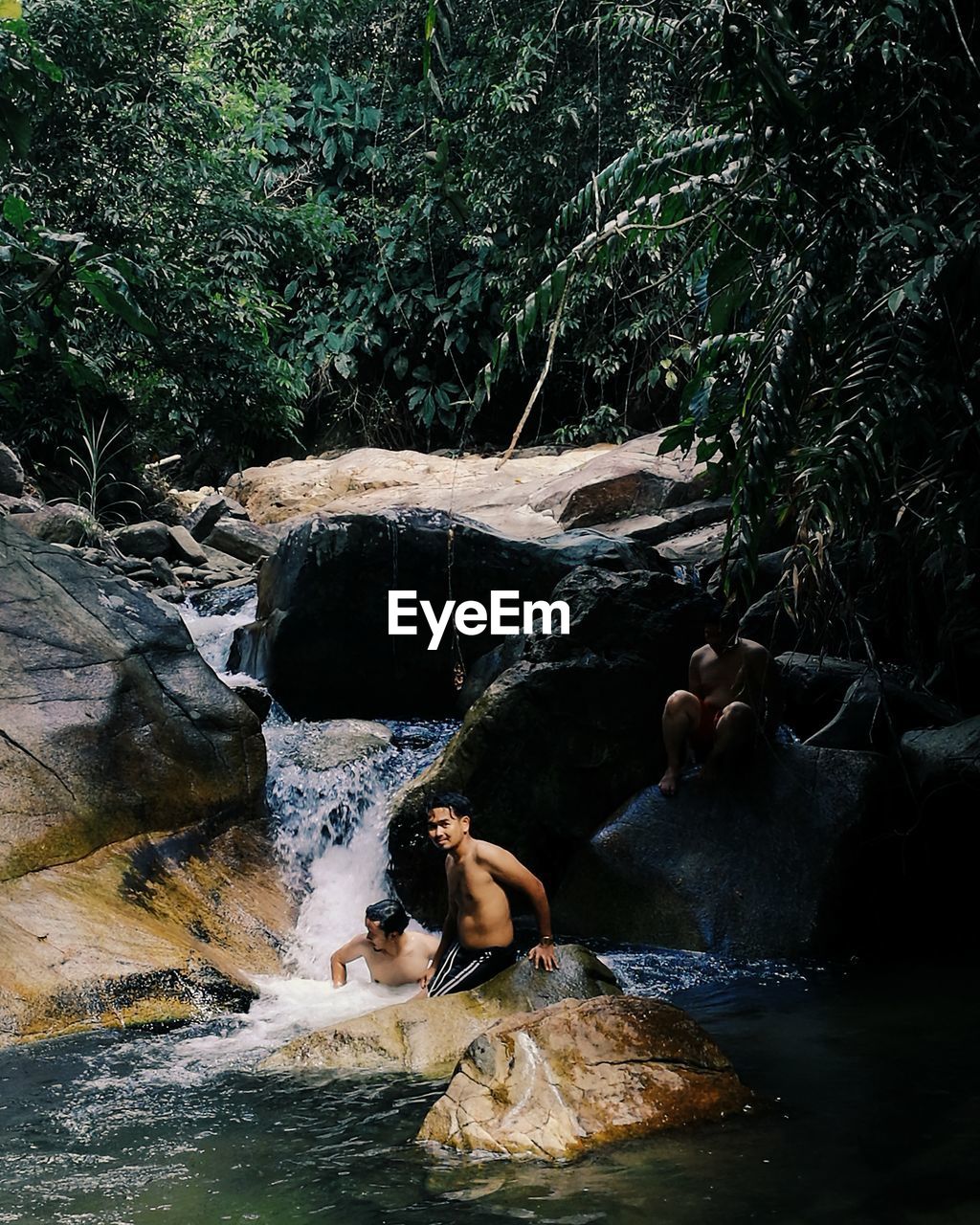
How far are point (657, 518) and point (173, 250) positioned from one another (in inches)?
221

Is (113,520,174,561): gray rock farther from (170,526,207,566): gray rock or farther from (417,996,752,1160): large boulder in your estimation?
(417,996,752,1160): large boulder

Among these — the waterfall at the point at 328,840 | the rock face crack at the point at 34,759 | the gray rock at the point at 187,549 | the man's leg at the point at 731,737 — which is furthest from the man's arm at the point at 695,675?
the gray rock at the point at 187,549

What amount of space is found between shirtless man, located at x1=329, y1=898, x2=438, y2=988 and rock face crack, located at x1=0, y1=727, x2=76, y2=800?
179cm

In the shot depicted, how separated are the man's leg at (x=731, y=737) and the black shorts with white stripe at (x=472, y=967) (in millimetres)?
2020

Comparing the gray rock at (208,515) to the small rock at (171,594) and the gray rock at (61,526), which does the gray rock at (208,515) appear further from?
the small rock at (171,594)

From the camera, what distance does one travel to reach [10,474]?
13547 millimetres

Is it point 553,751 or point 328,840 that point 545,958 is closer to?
point 553,751

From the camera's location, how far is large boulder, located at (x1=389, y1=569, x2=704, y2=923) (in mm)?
7680

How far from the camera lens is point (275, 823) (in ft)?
27.0

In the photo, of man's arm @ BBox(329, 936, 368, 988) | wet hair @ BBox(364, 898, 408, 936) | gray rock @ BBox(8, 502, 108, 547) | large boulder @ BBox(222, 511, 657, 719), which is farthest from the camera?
gray rock @ BBox(8, 502, 108, 547)

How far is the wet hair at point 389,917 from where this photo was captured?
21.0 feet

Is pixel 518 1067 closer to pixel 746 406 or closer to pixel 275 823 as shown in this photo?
pixel 746 406

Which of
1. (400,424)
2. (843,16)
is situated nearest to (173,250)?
(400,424)
